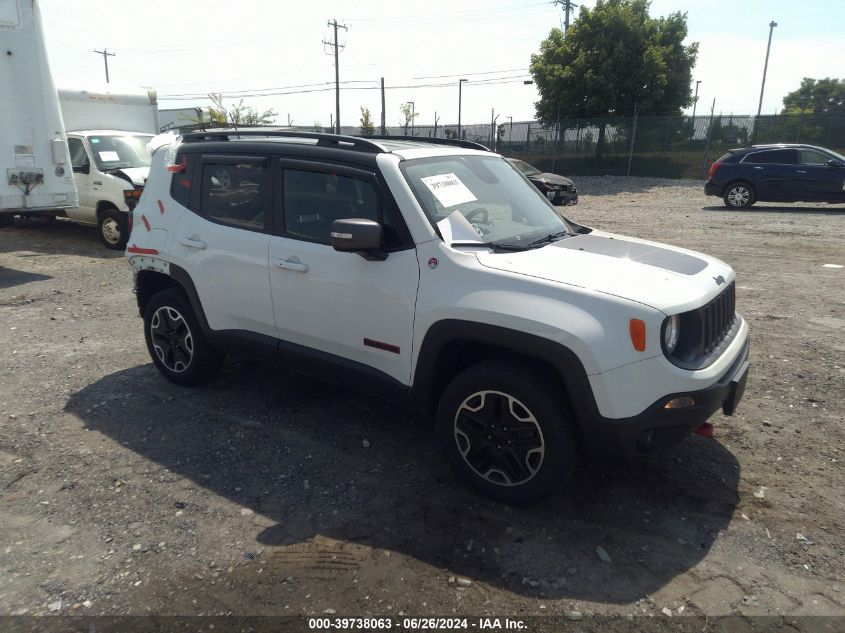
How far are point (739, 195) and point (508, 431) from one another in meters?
15.7

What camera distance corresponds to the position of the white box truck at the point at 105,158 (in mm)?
11211

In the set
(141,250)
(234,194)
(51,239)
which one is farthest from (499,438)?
(51,239)

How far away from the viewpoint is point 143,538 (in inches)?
127

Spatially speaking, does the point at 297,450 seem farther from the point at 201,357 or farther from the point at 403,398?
the point at 201,357

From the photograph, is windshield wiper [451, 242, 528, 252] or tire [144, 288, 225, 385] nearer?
windshield wiper [451, 242, 528, 252]

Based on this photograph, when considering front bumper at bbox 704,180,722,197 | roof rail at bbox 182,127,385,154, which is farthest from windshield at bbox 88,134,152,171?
front bumper at bbox 704,180,722,197

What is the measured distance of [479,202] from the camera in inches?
153

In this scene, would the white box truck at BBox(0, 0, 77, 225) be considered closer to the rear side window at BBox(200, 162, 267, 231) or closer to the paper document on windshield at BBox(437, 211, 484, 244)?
the rear side window at BBox(200, 162, 267, 231)

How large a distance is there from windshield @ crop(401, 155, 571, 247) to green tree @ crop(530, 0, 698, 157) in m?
24.9

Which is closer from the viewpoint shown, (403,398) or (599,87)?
(403,398)

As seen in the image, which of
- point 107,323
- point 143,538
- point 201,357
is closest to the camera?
point 143,538

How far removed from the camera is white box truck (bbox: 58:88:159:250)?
11.2 metres

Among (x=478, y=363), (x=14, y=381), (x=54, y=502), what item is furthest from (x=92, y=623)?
(x=14, y=381)

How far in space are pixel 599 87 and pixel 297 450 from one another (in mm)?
27416
